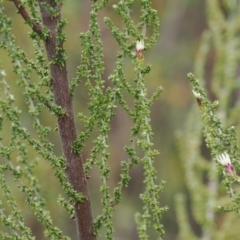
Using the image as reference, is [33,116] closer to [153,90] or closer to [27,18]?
[27,18]

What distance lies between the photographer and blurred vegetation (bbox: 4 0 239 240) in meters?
8.22

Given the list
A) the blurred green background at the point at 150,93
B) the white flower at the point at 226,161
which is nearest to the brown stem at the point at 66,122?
the white flower at the point at 226,161

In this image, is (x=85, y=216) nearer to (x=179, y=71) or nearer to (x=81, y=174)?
(x=81, y=174)

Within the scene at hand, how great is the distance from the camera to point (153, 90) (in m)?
9.62

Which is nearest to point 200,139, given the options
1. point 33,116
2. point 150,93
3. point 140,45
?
point 140,45

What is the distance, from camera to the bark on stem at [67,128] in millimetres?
1688

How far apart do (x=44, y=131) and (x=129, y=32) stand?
381mm

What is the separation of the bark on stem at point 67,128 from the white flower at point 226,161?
1.29 feet

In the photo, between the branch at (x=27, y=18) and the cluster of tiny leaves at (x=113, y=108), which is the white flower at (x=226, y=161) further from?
the branch at (x=27, y=18)

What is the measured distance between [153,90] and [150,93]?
0.07 metres

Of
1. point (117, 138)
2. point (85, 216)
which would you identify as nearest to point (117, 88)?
point (85, 216)

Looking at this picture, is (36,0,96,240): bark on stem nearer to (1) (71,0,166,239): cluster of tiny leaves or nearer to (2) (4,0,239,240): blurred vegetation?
(1) (71,0,166,239): cluster of tiny leaves

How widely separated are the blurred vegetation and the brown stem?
17.6 feet

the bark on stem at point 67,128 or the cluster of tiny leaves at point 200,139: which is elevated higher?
the cluster of tiny leaves at point 200,139
